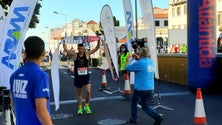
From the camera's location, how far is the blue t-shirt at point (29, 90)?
3.37 metres

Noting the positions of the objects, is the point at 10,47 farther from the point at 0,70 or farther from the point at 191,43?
the point at 191,43

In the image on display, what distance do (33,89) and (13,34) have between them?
395 centimetres

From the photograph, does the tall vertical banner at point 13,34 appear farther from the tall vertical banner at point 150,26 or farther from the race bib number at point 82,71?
the tall vertical banner at point 150,26

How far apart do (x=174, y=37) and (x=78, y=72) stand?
2996 centimetres

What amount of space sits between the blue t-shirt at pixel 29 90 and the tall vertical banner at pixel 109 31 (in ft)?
28.5

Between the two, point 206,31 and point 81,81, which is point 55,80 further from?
point 206,31

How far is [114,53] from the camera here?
40.0 feet

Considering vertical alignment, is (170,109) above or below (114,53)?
below

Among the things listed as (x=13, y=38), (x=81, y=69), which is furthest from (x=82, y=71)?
(x=13, y=38)

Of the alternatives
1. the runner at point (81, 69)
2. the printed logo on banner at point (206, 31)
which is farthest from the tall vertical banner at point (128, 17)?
the runner at point (81, 69)

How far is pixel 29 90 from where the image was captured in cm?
342

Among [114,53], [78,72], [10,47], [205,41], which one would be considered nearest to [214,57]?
[205,41]

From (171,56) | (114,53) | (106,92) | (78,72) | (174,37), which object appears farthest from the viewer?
Result: (174,37)

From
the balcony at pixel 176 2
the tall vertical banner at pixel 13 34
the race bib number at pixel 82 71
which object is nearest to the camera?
the tall vertical banner at pixel 13 34
